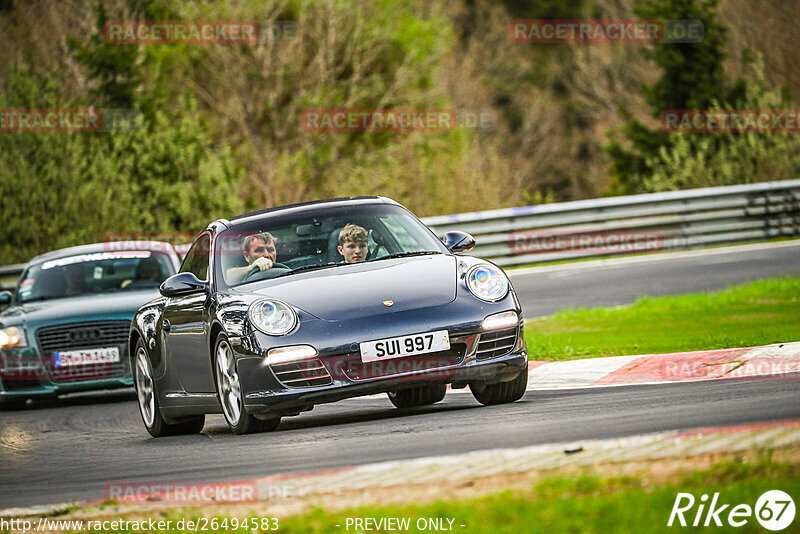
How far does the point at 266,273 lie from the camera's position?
9.84m

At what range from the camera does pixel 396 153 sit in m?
38.9

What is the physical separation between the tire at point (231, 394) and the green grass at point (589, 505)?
139 inches

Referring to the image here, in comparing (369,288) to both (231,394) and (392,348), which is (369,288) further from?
(231,394)

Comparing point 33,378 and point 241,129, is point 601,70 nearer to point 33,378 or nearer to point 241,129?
point 241,129

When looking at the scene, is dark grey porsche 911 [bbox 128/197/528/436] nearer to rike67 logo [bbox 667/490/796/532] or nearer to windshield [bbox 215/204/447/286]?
windshield [bbox 215/204/447/286]

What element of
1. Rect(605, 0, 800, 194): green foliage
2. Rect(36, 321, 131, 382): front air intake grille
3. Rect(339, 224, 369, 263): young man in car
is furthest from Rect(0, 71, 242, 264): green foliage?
Rect(339, 224, 369, 263): young man in car

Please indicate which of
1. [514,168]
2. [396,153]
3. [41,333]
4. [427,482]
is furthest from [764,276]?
[514,168]

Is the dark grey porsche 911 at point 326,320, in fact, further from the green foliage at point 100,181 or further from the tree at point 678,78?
the tree at point 678,78

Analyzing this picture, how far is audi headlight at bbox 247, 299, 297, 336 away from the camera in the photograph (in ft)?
29.6

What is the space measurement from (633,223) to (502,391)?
1303cm

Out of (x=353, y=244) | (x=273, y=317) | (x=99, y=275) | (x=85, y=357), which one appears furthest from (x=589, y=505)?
(x=99, y=275)

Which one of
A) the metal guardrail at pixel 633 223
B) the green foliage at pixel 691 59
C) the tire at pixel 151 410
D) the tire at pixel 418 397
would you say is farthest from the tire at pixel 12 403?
the green foliage at pixel 691 59

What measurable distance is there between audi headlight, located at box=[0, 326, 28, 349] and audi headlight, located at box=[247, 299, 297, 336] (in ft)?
19.7

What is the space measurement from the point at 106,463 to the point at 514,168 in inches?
1872
